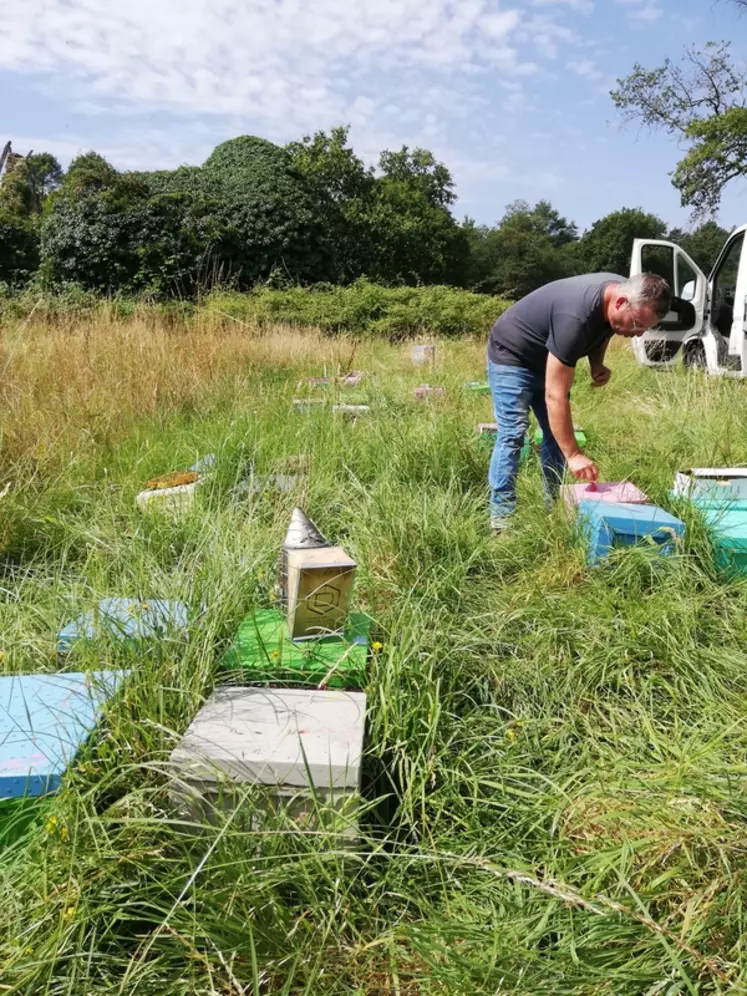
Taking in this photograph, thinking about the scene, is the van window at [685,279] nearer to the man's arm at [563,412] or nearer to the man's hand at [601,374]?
the man's hand at [601,374]

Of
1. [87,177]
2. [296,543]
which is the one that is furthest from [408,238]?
[296,543]

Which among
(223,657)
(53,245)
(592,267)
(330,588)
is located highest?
(592,267)

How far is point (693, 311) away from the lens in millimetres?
8484

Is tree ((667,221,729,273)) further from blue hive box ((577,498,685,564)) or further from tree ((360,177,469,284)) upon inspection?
blue hive box ((577,498,685,564))

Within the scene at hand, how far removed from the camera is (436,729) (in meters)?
1.85

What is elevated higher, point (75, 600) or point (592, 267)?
point (592, 267)

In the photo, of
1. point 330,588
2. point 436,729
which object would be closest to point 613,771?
point 436,729

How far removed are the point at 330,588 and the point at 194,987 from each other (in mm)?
1029

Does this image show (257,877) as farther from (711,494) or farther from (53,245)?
(53,245)

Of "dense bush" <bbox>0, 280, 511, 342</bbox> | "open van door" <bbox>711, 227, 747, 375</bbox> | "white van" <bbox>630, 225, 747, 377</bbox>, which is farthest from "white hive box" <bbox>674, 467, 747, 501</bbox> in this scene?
"dense bush" <bbox>0, 280, 511, 342</bbox>

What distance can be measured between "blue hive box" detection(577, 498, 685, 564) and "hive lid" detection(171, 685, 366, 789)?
1.38m

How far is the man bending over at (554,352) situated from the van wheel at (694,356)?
538 centimetres

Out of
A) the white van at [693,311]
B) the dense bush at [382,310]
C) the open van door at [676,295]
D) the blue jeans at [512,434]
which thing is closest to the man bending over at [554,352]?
the blue jeans at [512,434]

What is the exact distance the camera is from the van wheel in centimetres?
838
